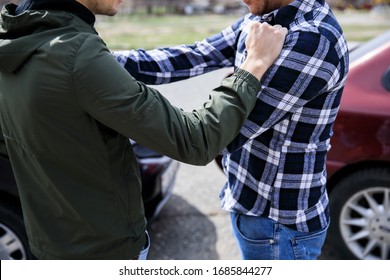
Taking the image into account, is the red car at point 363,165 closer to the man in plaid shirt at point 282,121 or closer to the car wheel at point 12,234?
the man in plaid shirt at point 282,121

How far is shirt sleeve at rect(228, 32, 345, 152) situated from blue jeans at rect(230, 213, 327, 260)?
0.41 meters

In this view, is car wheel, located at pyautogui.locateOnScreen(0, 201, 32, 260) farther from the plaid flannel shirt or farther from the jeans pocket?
the jeans pocket

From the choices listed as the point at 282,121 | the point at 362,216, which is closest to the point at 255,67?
the point at 282,121

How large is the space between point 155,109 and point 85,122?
20 centimetres

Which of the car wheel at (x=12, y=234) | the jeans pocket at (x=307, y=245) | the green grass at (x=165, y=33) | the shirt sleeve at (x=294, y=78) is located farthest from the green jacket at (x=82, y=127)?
the green grass at (x=165, y=33)

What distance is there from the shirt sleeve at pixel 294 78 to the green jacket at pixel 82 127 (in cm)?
12

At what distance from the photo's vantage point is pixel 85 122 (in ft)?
4.15

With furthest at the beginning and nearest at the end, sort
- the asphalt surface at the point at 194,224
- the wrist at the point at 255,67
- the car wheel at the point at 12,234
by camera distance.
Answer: the asphalt surface at the point at 194,224
the car wheel at the point at 12,234
the wrist at the point at 255,67

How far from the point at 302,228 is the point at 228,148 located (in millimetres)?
441

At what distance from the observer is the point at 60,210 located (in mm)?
1393

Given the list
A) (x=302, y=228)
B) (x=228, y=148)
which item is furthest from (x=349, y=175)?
(x=228, y=148)

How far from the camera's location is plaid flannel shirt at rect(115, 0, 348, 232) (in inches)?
56.6

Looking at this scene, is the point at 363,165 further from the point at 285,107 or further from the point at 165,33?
the point at 165,33

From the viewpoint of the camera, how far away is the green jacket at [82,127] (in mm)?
1194
